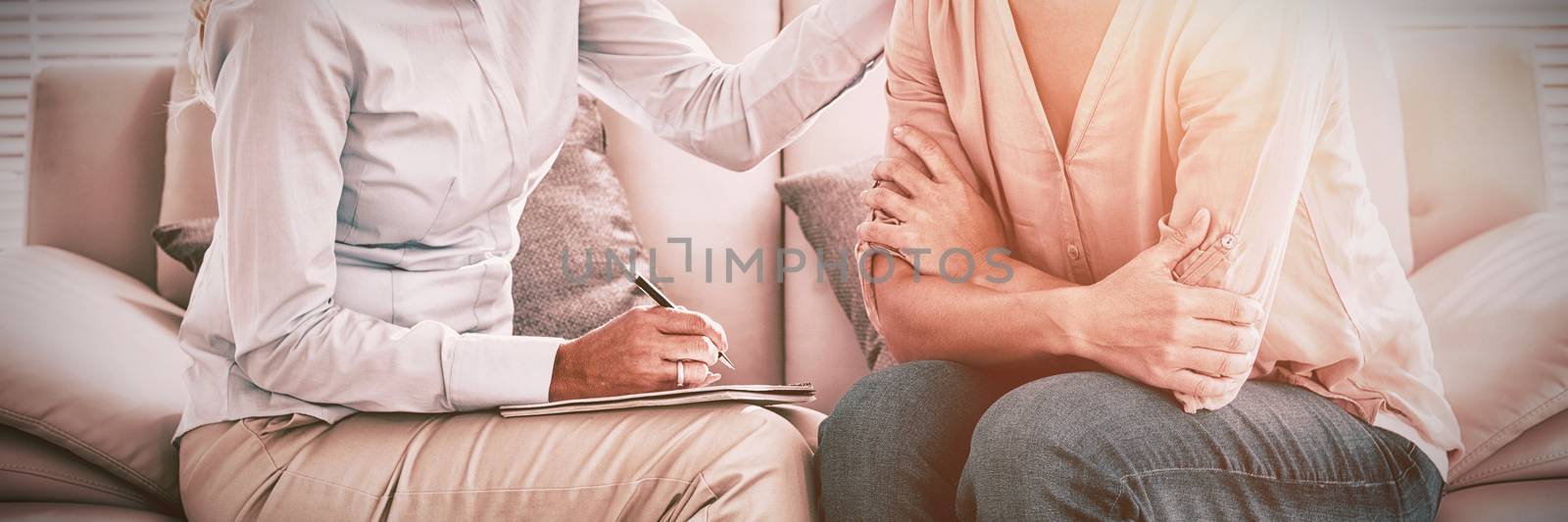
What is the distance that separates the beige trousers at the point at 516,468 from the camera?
938 mm

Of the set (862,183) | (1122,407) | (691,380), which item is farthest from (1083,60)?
(862,183)

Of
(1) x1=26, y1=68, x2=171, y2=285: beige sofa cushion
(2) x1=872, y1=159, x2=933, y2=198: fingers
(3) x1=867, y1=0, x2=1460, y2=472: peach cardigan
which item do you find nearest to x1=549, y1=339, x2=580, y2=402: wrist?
(2) x1=872, y1=159, x2=933, y2=198: fingers

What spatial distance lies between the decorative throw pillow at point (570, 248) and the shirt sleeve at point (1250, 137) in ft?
3.18

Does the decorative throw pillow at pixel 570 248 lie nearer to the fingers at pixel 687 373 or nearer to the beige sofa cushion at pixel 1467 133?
the fingers at pixel 687 373

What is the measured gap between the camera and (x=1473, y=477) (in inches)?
47.3

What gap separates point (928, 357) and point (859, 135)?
2.55ft

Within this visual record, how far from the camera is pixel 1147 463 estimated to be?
790mm

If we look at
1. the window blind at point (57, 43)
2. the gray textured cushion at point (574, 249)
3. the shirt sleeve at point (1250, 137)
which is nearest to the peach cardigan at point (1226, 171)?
the shirt sleeve at point (1250, 137)

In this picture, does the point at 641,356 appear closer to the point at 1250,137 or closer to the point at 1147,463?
the point at 1147,463

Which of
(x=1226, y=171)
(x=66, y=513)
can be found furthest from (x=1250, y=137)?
(x=66, y=513)

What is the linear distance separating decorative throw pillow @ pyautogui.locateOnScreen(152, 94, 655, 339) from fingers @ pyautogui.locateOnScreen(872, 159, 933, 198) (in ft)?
2.12

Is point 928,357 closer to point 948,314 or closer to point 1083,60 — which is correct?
point 948,314

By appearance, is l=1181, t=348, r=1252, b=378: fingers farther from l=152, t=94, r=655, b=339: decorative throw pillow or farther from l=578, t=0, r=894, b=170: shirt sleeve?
l=152, t=94, r=655, b=339: decorative throw pillow

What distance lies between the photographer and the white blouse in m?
1.01
